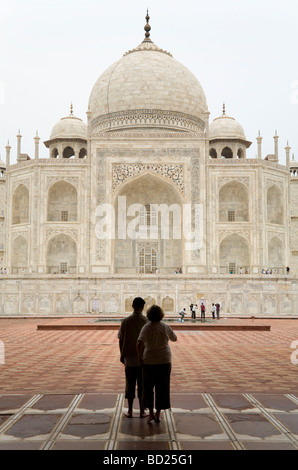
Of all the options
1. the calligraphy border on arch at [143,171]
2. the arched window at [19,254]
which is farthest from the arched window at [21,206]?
the calligraphy border on arch at [143,171]

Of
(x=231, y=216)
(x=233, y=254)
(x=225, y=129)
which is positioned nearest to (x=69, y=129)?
(x=225, y=129)

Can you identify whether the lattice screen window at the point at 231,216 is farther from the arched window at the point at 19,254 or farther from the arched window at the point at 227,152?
the arched window at the point at 19,254

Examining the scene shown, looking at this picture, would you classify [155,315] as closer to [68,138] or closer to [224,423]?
[224,423]

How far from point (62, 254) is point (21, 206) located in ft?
11.3

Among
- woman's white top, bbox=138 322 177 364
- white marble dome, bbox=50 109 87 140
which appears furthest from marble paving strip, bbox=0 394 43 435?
white marble dome, bbox=50 109 87 140

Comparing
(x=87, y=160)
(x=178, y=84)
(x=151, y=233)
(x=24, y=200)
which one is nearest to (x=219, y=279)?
(x=151, y=233)

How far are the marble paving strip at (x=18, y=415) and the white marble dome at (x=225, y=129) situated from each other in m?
25.2

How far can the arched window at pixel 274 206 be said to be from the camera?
84.3 ft

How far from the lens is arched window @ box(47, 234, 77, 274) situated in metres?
24.9

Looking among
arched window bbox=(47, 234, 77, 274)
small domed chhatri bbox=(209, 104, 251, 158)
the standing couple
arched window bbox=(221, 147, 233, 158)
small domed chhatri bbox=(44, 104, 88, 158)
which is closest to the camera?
the standing couple

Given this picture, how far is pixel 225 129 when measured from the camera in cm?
2884

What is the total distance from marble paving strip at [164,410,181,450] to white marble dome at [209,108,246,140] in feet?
83.9

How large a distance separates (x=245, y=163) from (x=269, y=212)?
3175 mm

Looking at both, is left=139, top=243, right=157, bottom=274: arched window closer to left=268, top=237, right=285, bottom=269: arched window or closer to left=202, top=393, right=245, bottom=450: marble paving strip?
left=268, top=237, right=285, bottom=269: arched window
